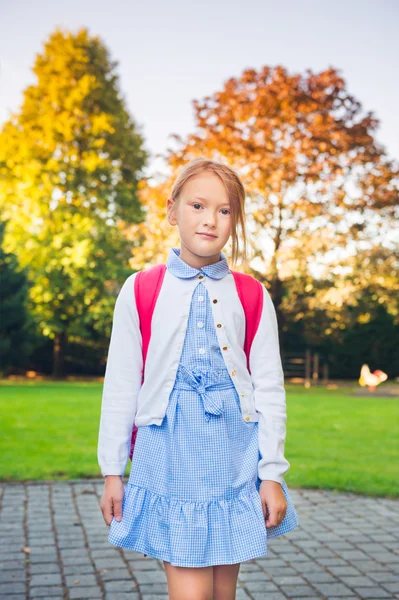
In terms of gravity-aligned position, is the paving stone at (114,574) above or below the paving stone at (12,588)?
above

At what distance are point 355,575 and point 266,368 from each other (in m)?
2.51

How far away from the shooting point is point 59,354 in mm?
27000

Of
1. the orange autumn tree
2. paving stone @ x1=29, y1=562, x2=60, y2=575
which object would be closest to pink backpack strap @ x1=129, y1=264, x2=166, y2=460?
paving stone @ x1=29, y1=562, x2=60, y2=575

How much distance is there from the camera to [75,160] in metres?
26.8

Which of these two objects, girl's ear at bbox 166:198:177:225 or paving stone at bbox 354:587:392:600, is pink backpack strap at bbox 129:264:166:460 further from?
paving stone at bbox 354:587:392:600

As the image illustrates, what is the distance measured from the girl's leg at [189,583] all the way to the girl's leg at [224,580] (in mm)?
97

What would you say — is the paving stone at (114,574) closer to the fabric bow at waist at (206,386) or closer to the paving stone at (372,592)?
the paving stone at (372,592)

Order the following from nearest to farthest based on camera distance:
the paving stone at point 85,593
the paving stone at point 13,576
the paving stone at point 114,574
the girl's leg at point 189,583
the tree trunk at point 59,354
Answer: the girl's leg at point 189,583, the paving stone at point 85,593, the paving stone at point 13,576, the paving stone at point 114,574, the tree trunk at point 59,354

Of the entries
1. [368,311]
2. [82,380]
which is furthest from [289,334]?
[82,380]

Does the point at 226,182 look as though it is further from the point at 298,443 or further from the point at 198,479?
the point at 298,443

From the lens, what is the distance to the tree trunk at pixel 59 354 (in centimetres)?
2689

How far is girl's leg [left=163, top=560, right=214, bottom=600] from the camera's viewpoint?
93.6 inches

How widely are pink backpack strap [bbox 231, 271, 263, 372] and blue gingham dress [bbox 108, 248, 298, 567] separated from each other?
142mm

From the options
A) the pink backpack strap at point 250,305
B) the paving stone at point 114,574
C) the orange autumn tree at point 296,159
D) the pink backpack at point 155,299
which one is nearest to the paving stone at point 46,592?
the paving stone at point 114,574
